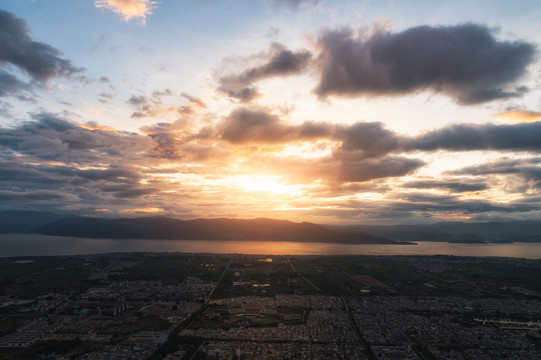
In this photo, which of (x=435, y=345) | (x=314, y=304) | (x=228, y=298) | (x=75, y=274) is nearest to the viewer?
(x=435, y=345)

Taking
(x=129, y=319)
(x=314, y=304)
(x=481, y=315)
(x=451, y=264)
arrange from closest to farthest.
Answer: (x=129, y=319), (x=481, y=315), (x=314, y=304), (x=451, y=264)

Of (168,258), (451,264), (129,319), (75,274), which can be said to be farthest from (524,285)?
(75,274)

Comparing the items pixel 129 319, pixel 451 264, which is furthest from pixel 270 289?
pixel 451 264

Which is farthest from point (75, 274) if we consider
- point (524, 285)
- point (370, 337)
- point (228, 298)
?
point (524, 285)

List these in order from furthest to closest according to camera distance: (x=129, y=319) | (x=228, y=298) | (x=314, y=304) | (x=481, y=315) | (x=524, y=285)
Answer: (x=524, y=285) < (x=228, y=298) < (x=314, y=304) < (x=481, y=315) < (x=129, y=319)

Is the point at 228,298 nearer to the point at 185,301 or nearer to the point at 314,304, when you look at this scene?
the point at 185,301

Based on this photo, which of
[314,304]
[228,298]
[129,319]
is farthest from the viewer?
[228,298]

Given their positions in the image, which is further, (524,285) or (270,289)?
(524,285)

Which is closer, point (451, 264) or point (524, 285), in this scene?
point (524, 285)

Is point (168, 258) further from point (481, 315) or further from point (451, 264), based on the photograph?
point (451, 264)
